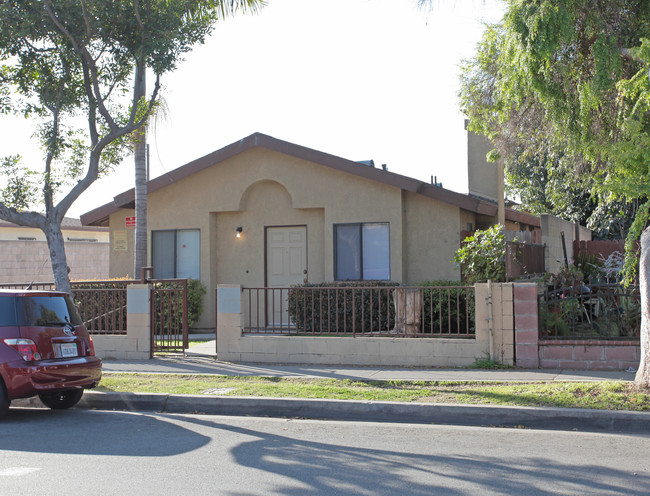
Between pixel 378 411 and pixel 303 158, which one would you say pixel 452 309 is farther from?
pixel 303 158

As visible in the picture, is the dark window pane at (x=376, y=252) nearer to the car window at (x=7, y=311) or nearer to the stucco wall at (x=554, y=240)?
the stucco wall at (x=554, y=240)

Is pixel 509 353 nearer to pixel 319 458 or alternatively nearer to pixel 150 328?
pixel 319 458

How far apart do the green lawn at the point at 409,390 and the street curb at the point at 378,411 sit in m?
0.22

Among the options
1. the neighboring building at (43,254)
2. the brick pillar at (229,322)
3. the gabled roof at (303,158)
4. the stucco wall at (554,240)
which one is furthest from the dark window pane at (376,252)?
the neighboring building at (43,254)

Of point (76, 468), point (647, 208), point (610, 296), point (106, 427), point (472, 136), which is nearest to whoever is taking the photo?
point (76, 468)

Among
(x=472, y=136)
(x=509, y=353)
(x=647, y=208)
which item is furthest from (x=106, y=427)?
(x=472, y=136)

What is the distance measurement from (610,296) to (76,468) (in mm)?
7966

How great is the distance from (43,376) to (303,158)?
27.9ft

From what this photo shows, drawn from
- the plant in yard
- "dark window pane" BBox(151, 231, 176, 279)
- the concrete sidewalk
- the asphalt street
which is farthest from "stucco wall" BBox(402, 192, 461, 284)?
the asphalt street

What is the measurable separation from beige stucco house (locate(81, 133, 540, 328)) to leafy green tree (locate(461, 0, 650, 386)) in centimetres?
403

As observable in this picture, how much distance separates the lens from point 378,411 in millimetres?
8281

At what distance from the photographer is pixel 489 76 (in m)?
12.8

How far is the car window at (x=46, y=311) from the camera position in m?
8.38

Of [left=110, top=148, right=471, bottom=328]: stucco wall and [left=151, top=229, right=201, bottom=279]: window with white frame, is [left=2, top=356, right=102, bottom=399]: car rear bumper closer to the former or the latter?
[left=110, top=148, right=471, bottom=328]: stucco wall
